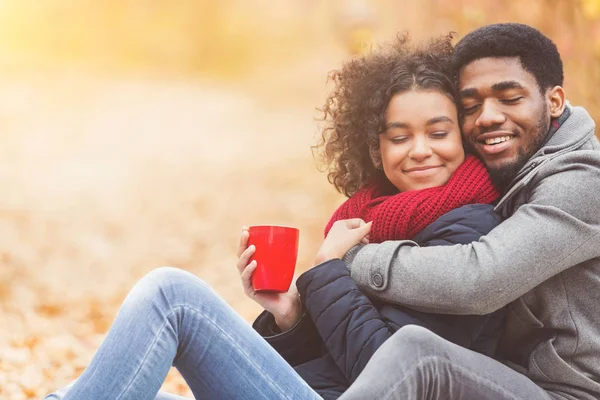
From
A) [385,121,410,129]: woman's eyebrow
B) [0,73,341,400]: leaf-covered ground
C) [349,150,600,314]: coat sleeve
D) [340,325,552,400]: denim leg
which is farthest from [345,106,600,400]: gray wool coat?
[0,73,341,400]: leaf-covered ground

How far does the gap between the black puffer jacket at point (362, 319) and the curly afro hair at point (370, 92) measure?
37cm

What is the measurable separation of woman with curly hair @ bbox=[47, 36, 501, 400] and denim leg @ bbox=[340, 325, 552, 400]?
0.48 feet

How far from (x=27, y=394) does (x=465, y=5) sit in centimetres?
347

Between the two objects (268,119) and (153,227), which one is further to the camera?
(268,119)

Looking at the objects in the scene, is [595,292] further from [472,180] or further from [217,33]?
[217,33]

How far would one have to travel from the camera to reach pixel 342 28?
627cm

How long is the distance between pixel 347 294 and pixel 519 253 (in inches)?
15.5

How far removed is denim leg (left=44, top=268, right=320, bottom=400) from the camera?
5.14 feet

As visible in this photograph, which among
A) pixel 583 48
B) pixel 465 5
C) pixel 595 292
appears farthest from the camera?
pixel 465 5

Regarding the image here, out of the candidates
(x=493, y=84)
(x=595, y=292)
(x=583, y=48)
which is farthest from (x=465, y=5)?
(x=595, y=292)

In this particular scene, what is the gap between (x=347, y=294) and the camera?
67.6 inches

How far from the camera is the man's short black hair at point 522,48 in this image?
181 centimetres

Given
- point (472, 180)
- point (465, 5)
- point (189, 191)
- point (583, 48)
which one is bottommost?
point (189, 191)

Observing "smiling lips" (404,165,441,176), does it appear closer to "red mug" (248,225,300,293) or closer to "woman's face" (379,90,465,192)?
"woman's face" (379,90,465,192)
